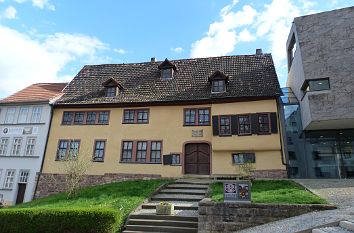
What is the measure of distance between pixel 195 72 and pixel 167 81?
2.49 metres

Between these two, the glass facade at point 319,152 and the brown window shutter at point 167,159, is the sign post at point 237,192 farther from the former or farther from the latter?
the glass facade at point 319,152

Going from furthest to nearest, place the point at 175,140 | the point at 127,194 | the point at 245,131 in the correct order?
1. the point at 175,140
2. the point at 245,131
3. the point at 127,194

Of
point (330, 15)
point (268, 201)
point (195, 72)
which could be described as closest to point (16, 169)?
point (195, 72)

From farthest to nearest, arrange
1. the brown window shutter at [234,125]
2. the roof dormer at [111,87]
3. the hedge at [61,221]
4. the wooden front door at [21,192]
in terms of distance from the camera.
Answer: the roof dormer at [111,87], the wooden front door at [21,192], the brown window shutter at [234,125], the hedge at [61,221]

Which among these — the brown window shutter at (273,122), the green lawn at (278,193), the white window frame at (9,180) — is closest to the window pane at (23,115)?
the white window frame at (9,180)

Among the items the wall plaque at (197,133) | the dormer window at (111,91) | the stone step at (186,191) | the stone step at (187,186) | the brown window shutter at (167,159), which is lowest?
the stone step at (186,191)

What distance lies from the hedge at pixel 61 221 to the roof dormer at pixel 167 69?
15.5 metres

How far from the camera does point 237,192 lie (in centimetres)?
1190

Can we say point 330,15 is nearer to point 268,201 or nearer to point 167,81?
point 167,81

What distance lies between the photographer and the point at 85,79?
91.3 feet

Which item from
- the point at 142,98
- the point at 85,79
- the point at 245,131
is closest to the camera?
the point at 245,131

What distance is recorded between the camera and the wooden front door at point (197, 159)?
72.1 feet

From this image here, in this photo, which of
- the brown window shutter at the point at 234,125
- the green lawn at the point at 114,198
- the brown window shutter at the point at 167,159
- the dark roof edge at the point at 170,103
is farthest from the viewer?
the brown window shutter at the point at 167,159

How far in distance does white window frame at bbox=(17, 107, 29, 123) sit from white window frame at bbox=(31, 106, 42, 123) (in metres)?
0.61
